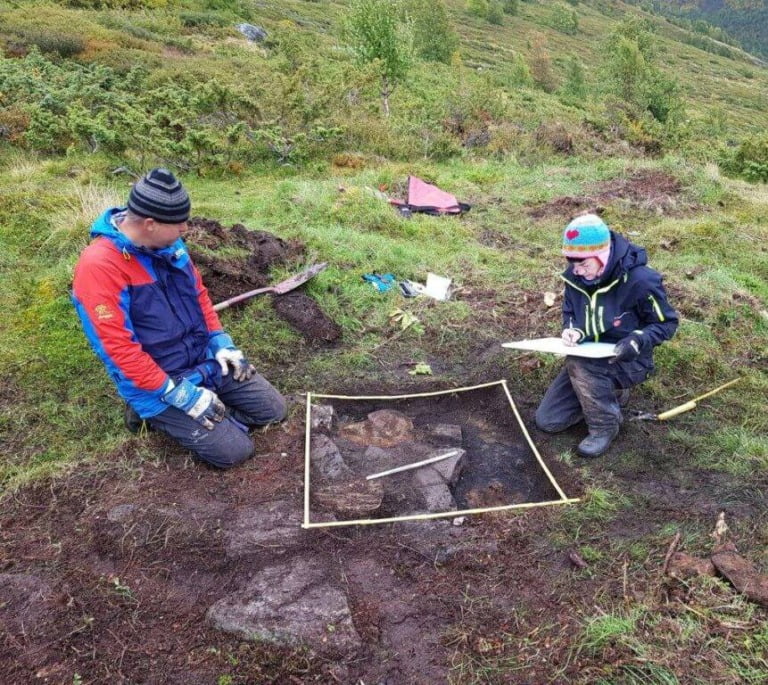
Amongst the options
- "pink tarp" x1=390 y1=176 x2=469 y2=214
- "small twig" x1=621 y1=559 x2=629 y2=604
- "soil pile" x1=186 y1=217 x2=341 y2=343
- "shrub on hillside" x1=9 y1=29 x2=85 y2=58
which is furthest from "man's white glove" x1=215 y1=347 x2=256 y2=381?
"shrub on hillside" x1=9 y1=29 x2=85 y2=58

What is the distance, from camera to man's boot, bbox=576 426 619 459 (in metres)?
3.59

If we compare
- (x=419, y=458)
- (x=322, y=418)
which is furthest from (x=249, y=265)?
(x=419, y=458)

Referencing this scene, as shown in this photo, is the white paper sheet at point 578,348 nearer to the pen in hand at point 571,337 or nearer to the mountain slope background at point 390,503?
the pen in hand at point 571,337

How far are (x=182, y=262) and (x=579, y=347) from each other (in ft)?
8.28

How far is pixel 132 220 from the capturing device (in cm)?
280

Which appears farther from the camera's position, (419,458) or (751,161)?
(751,161)

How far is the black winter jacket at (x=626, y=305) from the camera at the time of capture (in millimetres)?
3240

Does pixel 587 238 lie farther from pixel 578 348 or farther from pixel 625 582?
pixel 625 582

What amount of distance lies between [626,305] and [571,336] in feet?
1.23

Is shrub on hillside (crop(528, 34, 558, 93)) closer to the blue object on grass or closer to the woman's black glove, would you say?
the blue object on grass

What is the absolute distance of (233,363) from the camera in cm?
354

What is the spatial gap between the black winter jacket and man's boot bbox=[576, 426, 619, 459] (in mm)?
352

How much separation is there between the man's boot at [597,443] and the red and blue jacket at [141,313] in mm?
2498

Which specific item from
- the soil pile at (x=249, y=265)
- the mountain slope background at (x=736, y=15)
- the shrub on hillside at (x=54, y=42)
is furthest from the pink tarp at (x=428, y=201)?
the mountain slope background at (x=736, y=15)
